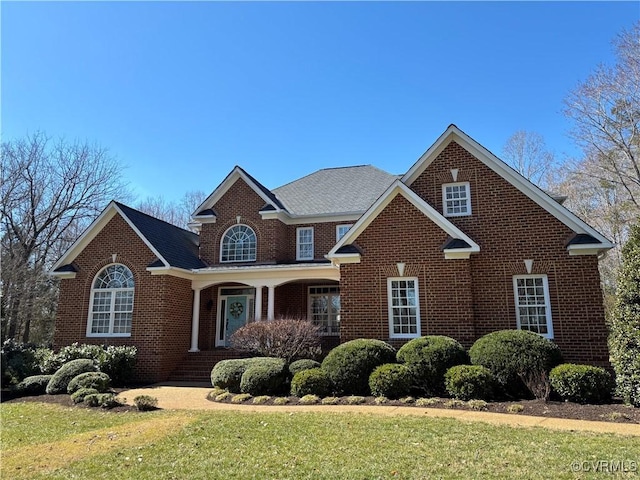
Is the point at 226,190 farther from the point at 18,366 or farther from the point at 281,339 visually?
the point at 18,366

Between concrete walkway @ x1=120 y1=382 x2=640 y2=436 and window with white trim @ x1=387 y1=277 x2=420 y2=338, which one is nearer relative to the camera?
concrete walkway @ x1=120 y1=382 x2=640 y2=436

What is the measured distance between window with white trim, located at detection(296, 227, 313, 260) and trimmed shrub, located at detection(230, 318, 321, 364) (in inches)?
235

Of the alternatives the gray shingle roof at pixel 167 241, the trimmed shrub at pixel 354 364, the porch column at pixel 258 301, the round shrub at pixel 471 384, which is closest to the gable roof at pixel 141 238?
the gray shingle roof at pixel 167 241

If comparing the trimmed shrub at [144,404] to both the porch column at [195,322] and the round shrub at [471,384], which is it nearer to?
the round shrub at [471,384]

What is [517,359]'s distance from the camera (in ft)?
32.8

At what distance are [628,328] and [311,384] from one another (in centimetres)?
691

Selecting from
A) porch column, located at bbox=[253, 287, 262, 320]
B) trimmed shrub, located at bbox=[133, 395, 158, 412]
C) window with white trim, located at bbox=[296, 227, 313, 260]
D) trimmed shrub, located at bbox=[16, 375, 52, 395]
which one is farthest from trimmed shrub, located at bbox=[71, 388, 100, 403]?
window with white trim, located at bbox=[296, 227, 313, 260]

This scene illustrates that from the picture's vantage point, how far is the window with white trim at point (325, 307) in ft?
59.8

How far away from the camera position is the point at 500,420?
775 cm

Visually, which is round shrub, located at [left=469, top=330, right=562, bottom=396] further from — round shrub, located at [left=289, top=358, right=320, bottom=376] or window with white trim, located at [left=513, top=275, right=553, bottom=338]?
round shrub, located at [left=289, top=358, right=320, bottom=376]

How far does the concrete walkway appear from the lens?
7.28 meters

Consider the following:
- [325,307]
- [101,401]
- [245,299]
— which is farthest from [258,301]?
[101,401]

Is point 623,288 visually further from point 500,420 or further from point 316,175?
point 316,175

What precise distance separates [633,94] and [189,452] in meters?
24.4
